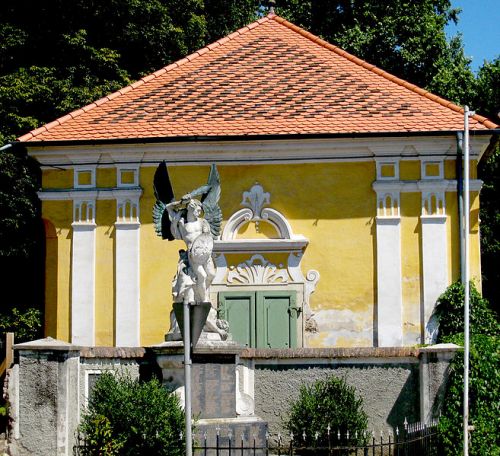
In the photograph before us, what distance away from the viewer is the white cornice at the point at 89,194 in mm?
22734

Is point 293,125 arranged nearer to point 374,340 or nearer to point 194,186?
point 194,186

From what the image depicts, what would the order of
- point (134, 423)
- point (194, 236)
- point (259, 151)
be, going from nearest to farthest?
point (134, 423) → point (194, 236) → point (259, 151)

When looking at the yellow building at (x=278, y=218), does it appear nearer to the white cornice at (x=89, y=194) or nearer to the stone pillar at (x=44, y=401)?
the white cornice at (x=89, y=194)

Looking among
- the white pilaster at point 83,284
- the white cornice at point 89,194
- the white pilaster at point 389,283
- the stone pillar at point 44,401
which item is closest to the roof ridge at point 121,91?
the white cornice at point 89,194

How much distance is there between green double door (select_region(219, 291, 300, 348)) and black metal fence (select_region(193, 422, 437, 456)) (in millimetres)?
5043

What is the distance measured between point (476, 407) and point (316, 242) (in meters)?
6.14

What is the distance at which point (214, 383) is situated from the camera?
16.3 meters

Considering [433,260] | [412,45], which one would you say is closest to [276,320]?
[433,260]

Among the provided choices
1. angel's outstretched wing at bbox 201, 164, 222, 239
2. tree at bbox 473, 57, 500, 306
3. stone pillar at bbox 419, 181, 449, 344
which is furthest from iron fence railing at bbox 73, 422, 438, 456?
tree at bbox 473, 57, 500, 306

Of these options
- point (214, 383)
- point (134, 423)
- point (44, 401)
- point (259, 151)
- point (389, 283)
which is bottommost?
point (134, 423)

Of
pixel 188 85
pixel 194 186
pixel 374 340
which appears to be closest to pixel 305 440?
pixel 374 340

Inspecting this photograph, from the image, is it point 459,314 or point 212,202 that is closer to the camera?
point 212,202

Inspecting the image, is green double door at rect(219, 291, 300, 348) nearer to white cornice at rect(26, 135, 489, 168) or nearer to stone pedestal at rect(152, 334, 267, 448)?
white cornice at rect(26, 135, 489, 168)

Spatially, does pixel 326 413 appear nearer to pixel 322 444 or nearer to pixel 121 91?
pixel 322 444
